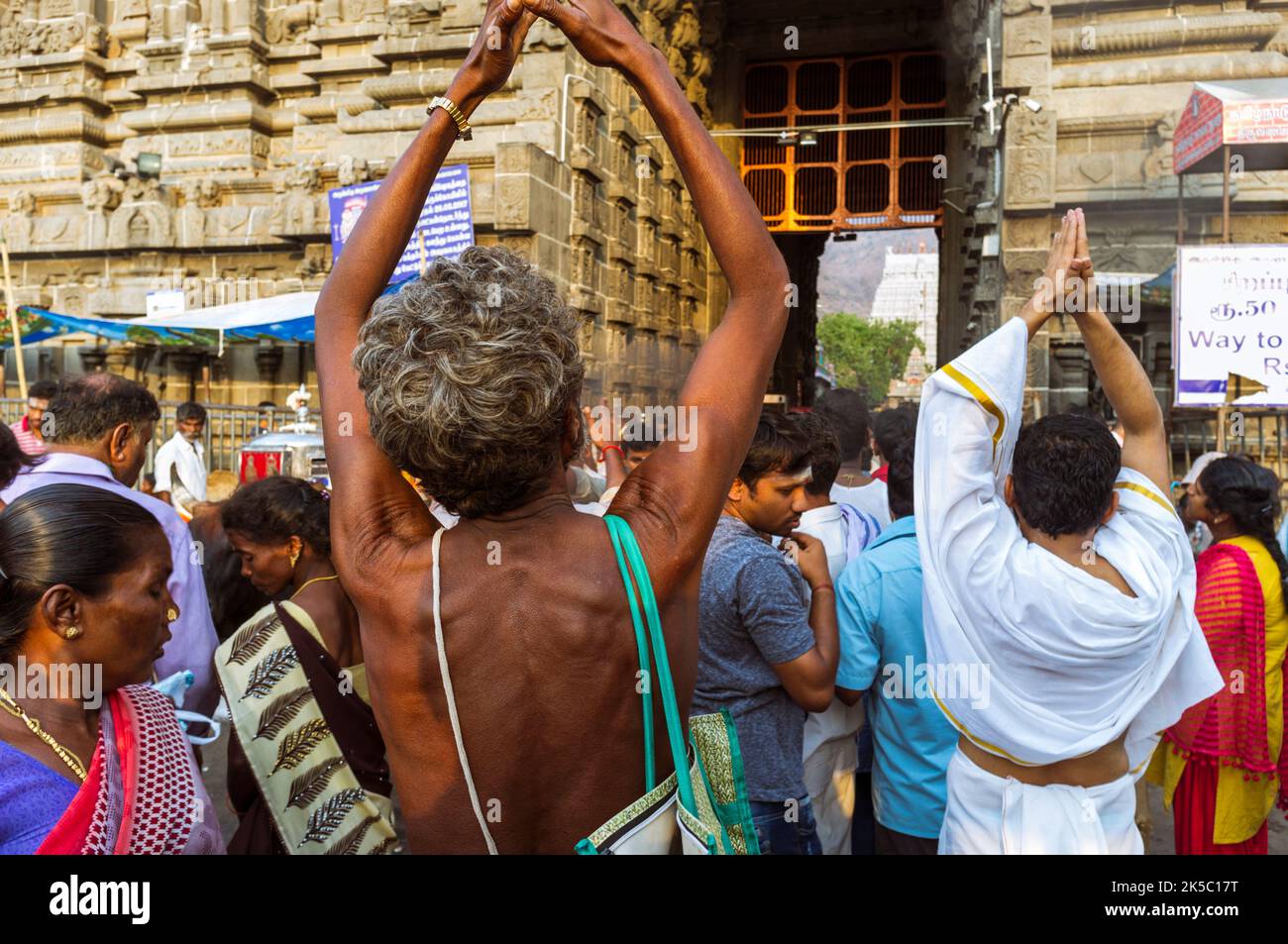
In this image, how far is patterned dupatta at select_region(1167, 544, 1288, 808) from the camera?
3.38 m

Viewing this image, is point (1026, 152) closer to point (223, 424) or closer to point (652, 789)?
point (223, 424)

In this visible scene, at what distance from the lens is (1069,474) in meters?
2.12

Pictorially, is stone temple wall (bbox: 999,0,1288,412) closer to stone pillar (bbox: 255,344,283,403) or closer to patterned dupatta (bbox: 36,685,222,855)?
stone pillar (bbox: 255,344,283,403)

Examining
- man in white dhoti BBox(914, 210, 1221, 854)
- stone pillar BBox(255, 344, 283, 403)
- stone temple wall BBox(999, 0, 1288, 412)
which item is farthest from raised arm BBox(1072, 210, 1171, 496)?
stone pillar BBox(255, 344, 283, 403)

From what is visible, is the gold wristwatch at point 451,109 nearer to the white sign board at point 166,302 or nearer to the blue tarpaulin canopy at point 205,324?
the blue tarpaulin canopy at point 205,324

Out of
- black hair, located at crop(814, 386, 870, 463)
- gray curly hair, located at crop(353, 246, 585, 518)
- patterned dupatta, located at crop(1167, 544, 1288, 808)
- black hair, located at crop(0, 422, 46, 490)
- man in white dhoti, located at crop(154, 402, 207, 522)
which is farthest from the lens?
man in white dhoti, located at crop(154, 402, 207, 522)

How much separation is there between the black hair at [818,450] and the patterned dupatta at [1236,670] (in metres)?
1.49

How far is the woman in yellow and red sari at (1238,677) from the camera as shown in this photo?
11.1 ft

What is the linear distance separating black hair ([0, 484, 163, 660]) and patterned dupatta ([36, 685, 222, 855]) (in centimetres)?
24

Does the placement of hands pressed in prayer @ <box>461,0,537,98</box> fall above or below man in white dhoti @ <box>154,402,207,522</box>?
above

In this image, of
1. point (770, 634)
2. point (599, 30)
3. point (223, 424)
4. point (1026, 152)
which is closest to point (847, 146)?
point (1026, 152)

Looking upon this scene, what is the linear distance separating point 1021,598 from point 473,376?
1.40 metres

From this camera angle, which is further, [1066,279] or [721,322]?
[1066,279]

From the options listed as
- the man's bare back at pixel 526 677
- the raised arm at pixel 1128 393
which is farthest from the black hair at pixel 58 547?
the raised arm at pixel 1128 393
